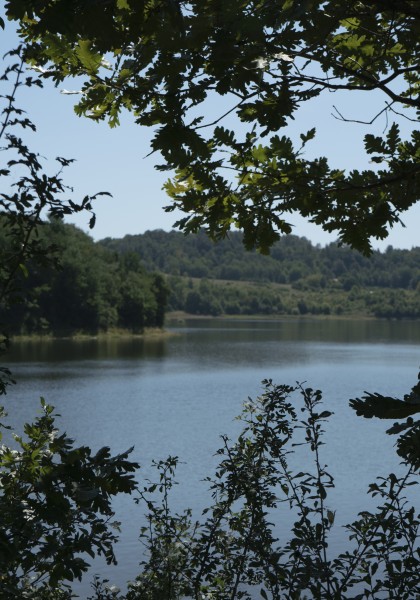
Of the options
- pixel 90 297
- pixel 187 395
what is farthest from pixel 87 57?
pixel 90 297

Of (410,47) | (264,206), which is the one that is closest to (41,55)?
(264,206)

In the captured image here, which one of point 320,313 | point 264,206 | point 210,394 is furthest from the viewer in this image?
point 320,313

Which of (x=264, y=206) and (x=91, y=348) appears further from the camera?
(x=91, y=348)

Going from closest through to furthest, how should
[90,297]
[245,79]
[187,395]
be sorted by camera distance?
[245,79], [187,395], [90,297]

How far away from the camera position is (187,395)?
35406mm

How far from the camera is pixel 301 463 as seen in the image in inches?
760

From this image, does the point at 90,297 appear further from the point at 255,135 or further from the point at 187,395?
the point at 255,135

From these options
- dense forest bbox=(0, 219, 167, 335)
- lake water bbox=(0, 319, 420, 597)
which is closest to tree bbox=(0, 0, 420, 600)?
lake water bbox=(0, 319, 420, 597)

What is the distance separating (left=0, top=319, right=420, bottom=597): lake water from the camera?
1789cm

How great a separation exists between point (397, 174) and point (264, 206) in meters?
0.70

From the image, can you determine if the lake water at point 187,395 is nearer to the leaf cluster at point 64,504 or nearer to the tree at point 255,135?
the tree at point 255,135

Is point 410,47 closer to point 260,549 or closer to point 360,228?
point 360,228

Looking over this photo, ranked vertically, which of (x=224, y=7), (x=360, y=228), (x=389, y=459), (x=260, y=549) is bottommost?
(x=389, y=459)

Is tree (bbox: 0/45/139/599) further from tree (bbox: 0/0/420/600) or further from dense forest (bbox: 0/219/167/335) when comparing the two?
dense forest (bbox: 0/219/167/335)
